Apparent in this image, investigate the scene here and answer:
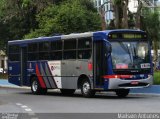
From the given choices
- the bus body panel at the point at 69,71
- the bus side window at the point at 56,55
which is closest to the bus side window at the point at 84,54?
the bus body panel at the point at 69,71

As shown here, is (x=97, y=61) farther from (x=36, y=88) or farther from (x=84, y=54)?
(x=36, y=88)

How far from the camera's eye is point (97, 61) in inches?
963

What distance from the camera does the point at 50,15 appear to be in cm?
4150

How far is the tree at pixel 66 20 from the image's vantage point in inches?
1574

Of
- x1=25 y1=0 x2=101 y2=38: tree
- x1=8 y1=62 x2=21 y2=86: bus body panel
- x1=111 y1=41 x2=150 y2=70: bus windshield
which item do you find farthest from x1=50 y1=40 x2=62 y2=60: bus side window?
x1=25 y1=0 x2=101 y2=38: tree

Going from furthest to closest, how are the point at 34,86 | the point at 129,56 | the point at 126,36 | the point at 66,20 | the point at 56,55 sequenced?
the point at 66,20 → the point at 34,86 → the point at 56,55 → the point at 126,36 → the point at 129,56

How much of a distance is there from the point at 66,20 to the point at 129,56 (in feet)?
55.2

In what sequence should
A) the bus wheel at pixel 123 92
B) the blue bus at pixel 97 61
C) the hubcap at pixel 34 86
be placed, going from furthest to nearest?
the hubcap at pixel 34 86 < the bus wheel at pixel 123 92 < the blue bus at pixel 97 61

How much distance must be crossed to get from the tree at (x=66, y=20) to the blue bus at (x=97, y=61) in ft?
34.8

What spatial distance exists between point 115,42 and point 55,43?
4920 millimetres

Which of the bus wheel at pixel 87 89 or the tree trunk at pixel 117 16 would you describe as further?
the tree trunk at pixel 117 16

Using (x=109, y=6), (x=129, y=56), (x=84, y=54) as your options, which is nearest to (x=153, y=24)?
(x=109, y=6)

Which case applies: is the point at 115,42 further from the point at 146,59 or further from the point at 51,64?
the point at 51,64

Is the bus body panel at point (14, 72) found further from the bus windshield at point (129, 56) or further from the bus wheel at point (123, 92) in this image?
the bus windshield at point (129, 56)
